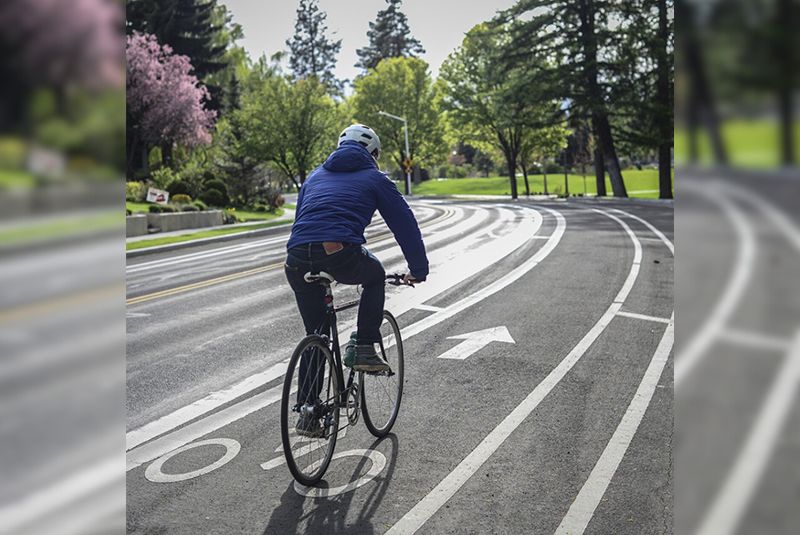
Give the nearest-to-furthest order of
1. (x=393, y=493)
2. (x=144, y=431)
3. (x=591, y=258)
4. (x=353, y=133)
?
(x=393, y=493) < (x=353, y=133) < (x=144, y=431) < (x=591, y=258)

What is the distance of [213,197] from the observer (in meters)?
30.1

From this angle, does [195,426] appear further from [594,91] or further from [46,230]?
[594,91]

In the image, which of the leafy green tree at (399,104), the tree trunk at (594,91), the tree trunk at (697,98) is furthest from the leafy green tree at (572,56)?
the tree trunk at (697,98)

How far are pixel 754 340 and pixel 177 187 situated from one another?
31189mm

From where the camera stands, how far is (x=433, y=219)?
2539cm

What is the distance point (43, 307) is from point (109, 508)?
0.28 metres

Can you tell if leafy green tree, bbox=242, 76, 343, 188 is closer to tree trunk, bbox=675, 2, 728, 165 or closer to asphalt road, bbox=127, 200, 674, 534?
asphalt road, bbox=127, 200, 674, 534

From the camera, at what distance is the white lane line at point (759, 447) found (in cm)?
57

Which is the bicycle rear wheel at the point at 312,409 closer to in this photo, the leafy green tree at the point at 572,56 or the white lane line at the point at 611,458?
the white lane line at the point at 611,458

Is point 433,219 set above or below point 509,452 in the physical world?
above

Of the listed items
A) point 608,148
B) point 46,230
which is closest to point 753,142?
point 46,230

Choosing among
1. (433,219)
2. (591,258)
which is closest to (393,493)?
(591,258)

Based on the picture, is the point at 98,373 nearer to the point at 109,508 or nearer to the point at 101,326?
the point at 101,326

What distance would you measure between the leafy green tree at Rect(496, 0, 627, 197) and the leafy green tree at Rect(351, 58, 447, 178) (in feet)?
30.7
